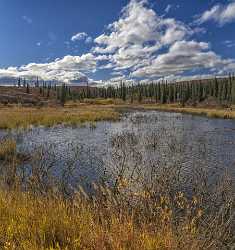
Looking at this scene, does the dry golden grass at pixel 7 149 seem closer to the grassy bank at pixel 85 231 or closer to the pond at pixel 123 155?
the pond at pixel 123 155

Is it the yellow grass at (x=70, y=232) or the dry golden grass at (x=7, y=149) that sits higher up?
the yellow grass at (x=70, y=232)

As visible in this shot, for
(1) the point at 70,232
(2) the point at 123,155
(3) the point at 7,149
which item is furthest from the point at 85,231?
(3) the point at 7,149

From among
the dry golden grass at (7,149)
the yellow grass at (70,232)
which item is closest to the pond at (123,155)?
the dry golden grass at (7,149)

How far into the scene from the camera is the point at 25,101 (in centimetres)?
8519

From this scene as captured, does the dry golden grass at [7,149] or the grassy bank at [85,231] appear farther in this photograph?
the dry golden grass at [7,149]

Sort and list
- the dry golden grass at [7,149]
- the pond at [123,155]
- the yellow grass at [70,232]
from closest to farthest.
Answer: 1. the yellow grass at [70,232]
2. the pond at [123,155]
3. the dry golden grass at [7,149]

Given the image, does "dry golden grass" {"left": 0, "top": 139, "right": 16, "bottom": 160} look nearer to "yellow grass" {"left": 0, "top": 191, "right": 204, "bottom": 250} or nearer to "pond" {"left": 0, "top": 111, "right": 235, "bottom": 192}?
"pond" {"left": 0, "top": 111, "right": 235, "bottom": 192}

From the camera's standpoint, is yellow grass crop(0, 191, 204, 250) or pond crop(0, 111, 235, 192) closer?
yellow grass crop(0, 191, 204, 250)

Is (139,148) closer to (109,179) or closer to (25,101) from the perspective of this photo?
(109,179)

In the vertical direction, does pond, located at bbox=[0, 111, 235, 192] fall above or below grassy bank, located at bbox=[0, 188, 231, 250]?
below

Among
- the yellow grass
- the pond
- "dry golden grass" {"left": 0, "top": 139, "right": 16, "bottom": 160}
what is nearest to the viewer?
the yellow grass

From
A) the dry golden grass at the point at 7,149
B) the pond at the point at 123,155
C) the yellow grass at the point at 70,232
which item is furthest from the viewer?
the dry golden grass at the point at 7,149

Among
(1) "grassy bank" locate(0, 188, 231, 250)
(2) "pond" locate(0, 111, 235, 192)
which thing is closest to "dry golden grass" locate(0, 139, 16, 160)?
(2) "pond" locate(0, 111, 235, 192)

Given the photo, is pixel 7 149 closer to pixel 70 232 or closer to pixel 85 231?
pixel 70 232
